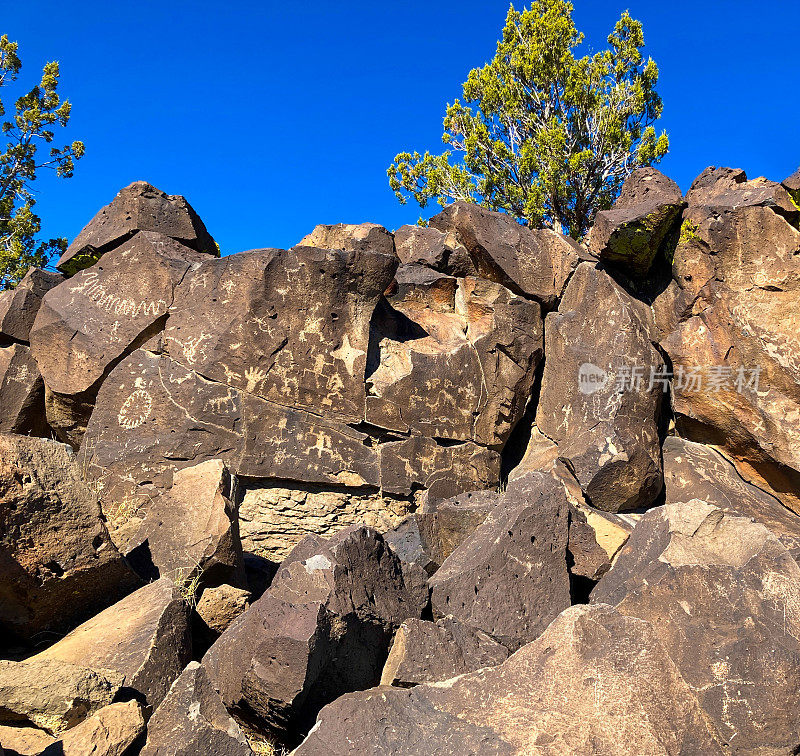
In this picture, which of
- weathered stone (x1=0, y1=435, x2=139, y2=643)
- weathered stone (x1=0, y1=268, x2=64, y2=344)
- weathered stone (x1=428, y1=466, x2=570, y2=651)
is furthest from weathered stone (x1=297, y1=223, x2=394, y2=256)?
weathered stone (x1=0, y1=435, x2=139, y2=643)

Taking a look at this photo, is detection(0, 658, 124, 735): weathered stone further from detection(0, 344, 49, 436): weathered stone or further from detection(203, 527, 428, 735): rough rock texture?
detection(0, 344, 49, 436): weathered stone

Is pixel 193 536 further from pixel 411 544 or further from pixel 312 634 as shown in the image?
pixel 411 544

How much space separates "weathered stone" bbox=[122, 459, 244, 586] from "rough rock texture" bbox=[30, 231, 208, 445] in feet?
5.90

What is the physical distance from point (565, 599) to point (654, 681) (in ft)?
3.42

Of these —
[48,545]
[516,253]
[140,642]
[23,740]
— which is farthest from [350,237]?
[23,740]

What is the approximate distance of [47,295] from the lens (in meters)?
5.89

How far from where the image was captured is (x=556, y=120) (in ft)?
51.0

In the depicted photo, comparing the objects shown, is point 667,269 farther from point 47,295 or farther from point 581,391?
point 47,295

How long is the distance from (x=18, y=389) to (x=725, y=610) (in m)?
5.90

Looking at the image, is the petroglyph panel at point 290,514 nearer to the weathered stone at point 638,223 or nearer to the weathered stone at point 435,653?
the weathered stone at point 435,653

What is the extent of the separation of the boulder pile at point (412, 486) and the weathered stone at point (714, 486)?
0.03 metres

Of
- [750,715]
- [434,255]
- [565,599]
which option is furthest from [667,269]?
[750,715]

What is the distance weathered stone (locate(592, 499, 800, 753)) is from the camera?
102 inches

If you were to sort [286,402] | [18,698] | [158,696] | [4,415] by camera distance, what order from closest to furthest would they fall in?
1. [18,698]
2. [158,696]
3. [286,402]
4. [4,415]
